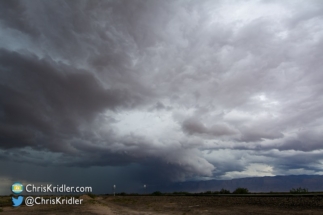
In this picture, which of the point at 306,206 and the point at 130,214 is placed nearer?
the point at 306,206

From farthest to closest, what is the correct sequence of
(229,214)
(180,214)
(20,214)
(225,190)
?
(225,190) → (20,214) → (180,214) → (229,214)

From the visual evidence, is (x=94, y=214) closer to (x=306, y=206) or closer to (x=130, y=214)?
(x=130, y=214)

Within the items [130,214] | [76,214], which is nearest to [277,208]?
[130,214]

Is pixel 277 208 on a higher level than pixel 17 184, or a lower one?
lower

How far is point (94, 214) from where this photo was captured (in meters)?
35.6

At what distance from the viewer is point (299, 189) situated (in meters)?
52.8

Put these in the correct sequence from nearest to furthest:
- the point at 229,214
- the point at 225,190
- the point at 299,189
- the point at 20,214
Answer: the point at 229,214 < the point at 20,214 < the point at 299,189 < the point at 225,190

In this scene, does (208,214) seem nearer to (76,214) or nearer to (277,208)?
(277,208)

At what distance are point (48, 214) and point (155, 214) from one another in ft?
50.8

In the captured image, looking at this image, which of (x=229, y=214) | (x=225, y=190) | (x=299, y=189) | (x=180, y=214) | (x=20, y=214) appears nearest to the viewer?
(x=229, y=214)

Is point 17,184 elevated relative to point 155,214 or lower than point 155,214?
elevated

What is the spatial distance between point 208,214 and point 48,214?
2268cm

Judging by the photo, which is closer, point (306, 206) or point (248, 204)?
point (306, 206)

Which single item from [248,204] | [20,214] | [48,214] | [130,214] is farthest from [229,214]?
[20,214]
